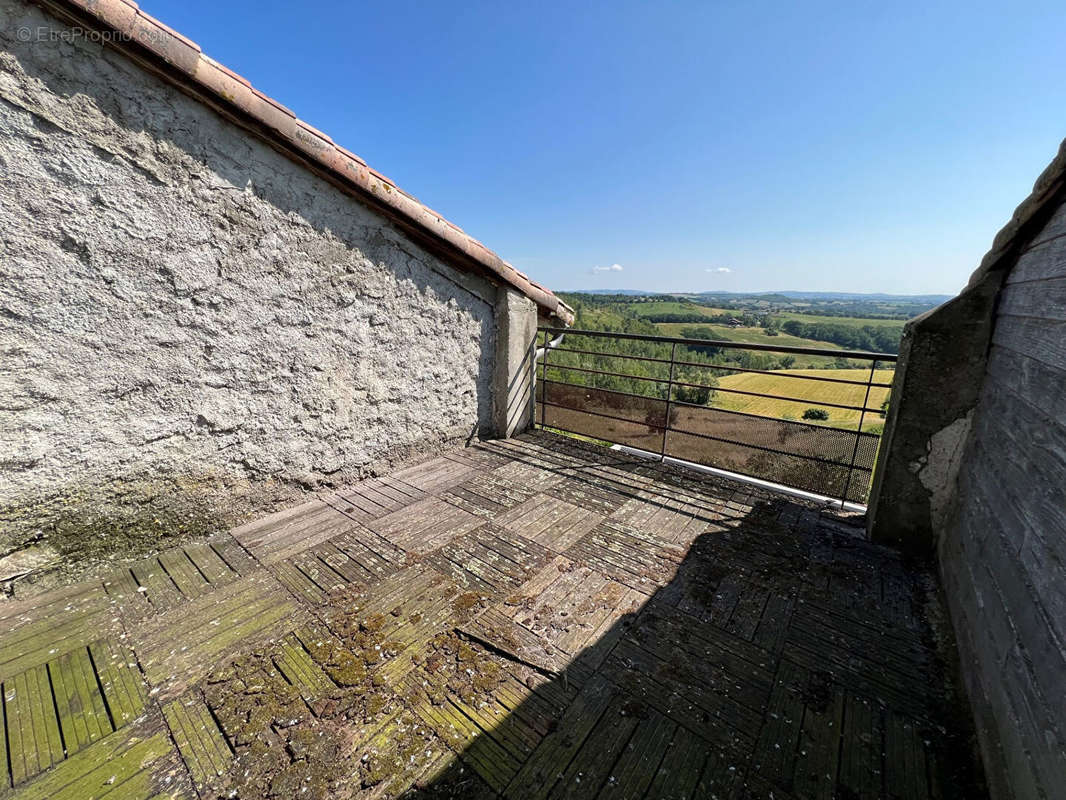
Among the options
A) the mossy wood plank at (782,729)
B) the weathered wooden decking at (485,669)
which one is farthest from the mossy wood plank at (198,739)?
the mossy wood plank at (782,729)

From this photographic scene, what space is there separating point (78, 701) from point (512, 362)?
3583mm

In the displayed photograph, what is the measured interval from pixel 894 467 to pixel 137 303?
4.50m

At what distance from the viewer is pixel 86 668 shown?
1814 mm

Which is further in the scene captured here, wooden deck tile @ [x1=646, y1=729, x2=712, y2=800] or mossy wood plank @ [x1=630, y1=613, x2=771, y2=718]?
mossy wood plank @ [x1=630, y1=613, x2=771, y2=718]

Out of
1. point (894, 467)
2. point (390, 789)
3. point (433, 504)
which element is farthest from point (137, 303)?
point (894, 467)

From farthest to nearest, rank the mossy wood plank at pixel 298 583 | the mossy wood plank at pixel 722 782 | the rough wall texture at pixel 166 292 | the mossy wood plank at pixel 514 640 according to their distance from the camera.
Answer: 1. the mossy wood plank at pixel 298 583
2. the rough wall texture at pixel 166 292
3. the mossy wood plank at pixel 514 640
4. the mossy wood plank at pixel 722 782

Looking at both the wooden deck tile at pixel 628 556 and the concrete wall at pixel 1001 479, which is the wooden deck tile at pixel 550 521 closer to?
the wooden deck tile at pixel 628 556

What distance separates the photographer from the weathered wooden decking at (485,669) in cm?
147

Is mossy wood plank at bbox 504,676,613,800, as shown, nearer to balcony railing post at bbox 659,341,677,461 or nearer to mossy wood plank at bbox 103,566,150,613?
mossy wood plank at bbox 103,566,150,613

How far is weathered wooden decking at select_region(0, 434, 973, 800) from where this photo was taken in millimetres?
1472

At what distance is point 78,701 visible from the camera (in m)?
1.68

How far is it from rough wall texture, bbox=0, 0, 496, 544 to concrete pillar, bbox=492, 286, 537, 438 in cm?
102

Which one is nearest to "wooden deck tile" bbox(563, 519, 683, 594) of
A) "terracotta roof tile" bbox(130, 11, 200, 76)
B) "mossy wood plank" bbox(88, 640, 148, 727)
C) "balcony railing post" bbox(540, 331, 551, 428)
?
"mossy wood plank" bbox(88, 640, 148, 727)

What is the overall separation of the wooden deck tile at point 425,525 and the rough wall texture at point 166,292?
737mm
